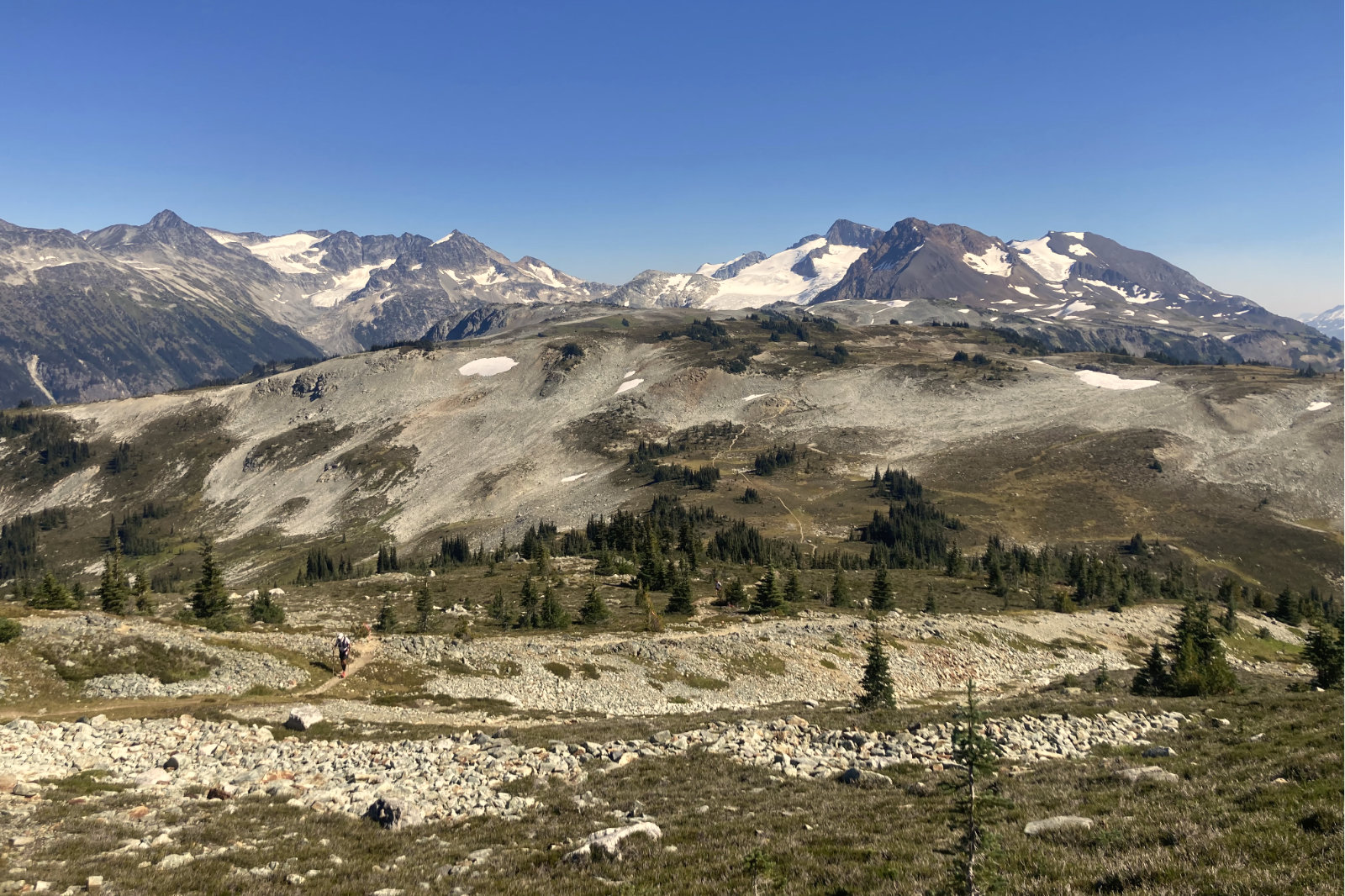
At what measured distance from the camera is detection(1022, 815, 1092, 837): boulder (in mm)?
14658

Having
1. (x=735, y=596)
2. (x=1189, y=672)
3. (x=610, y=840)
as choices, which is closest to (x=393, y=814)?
(x=610, y=840)

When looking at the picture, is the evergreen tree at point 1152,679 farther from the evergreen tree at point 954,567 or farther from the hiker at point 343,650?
the evergreen tree at point 954,567

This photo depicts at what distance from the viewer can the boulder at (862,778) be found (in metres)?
21.3

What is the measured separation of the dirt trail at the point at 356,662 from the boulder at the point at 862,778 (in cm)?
Answer: 3159

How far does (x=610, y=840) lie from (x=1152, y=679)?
41.3 meters

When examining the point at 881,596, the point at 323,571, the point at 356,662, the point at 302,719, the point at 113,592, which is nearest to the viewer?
the point at 302,719

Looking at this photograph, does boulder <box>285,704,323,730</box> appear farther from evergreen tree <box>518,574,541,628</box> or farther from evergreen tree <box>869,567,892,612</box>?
evergreen tree <box>869,567,892,612</box>

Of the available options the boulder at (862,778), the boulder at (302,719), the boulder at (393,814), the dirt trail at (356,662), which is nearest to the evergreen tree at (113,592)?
the dirt trail at (356,662)

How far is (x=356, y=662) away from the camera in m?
44.4

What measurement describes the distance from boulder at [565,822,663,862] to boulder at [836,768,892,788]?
313 inches

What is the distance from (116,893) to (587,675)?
34349mm

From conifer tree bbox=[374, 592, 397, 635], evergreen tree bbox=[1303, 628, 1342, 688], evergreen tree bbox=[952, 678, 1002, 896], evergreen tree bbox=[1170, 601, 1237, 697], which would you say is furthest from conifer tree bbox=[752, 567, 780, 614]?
evergreen tree bbox=[952, 678, 1002, 896]

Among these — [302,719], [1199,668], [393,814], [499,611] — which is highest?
[393,814]

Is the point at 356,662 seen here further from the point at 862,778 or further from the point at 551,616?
the point at 862,778
